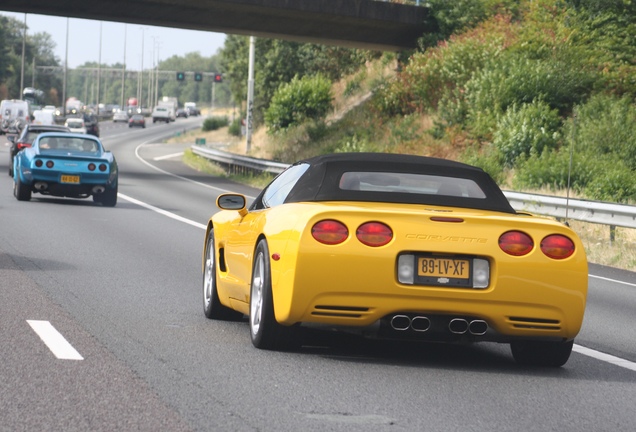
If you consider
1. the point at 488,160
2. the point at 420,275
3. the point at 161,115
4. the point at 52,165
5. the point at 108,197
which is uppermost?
the point at 420,275

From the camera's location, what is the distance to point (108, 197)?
2575 centimetres

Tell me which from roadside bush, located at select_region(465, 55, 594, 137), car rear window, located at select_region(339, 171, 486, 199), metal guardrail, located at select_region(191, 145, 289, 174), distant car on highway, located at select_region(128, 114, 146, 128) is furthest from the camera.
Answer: distant car on highway, located at select_region(128, 114, 146, 128)

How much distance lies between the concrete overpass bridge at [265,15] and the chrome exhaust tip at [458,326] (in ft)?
108

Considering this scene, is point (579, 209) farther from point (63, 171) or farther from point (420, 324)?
point (420, 324)

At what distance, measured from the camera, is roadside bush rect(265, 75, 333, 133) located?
56312mm

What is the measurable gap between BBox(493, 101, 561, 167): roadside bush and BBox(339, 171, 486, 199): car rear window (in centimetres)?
2666

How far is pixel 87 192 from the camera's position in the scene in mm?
25219

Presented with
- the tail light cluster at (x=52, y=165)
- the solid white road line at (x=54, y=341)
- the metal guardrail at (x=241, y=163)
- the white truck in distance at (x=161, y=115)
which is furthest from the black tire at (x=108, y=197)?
the white truck in distance at (x=161, y=115)

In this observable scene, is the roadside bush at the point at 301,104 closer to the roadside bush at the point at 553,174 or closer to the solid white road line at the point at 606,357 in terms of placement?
the roadside bush at the point at 553,174

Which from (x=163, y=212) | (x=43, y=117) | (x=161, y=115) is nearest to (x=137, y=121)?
(x=161, y=115)

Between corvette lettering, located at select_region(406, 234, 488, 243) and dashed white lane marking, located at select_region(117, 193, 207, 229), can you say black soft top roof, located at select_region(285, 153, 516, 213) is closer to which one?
corvette lettering, located at select_region(406, 234, 488, 243)

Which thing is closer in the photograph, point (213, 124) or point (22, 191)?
point (22, 191)

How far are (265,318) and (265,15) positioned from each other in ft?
117

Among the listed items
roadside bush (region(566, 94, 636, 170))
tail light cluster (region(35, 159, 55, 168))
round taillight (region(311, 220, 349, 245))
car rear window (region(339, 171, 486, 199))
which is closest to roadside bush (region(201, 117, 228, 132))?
roadside bush (region(566, 94, 636, 170))
